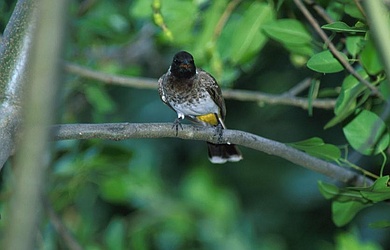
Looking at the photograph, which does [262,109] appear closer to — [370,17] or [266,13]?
[266,13]

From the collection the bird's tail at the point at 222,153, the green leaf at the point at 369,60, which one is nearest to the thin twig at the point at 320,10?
the green leaf at the point at 369,60

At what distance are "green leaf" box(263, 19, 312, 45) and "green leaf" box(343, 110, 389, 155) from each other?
500 millimetres

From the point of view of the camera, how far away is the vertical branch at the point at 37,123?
1042 millimetres

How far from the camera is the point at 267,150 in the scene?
2861 mm

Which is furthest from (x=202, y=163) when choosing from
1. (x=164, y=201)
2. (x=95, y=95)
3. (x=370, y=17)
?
(x=370, y=17)

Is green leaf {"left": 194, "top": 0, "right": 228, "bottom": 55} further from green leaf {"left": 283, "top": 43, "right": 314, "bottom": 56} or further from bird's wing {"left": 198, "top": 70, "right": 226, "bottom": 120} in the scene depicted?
green leaf {"left": 283, "top": 43, "right": 314, "bottom": 56}

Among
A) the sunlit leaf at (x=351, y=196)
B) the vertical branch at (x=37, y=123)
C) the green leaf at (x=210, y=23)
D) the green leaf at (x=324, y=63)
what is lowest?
the green leaf at (x=210, y=23)

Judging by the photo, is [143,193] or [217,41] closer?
[217,41]

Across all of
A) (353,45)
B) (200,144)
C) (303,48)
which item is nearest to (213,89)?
(303,48)

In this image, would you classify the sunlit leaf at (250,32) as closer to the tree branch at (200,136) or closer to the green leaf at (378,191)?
the tree branch at (200,136)

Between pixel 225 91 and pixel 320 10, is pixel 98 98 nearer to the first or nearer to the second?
pixel 225 91

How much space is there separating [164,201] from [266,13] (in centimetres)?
195

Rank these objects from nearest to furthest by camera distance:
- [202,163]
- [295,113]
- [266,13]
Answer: [266,13]
[202,163]
[295,113]

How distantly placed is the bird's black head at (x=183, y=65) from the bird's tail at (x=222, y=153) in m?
0.39
